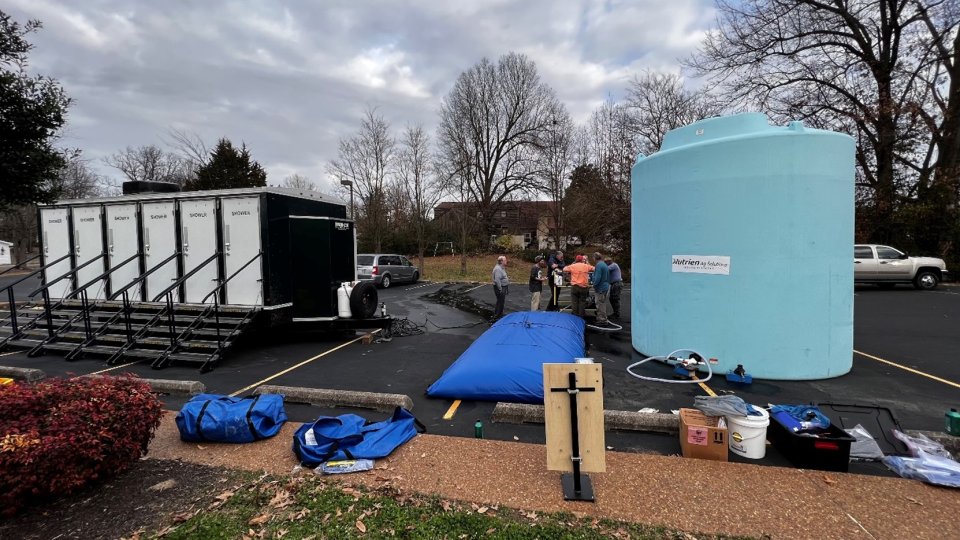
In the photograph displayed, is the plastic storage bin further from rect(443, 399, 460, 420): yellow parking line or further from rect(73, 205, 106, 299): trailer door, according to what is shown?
rect(73, 205, 106, 299): trailer door

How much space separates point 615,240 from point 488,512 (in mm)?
26779

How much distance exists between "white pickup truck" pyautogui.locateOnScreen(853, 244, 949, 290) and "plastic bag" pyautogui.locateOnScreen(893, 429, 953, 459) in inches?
692

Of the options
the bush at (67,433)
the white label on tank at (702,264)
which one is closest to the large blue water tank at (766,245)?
the white label on tank at (702,264)

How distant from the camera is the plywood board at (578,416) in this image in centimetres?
332

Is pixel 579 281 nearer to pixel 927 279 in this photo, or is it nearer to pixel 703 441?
pixel 703 441

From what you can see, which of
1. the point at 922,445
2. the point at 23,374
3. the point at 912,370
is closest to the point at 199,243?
the point at 23,374

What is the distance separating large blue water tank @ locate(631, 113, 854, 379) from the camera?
618 cm

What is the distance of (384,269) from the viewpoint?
20.9 m

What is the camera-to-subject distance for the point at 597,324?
35.5 ft

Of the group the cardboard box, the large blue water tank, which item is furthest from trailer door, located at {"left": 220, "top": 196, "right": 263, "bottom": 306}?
the large blue water tank

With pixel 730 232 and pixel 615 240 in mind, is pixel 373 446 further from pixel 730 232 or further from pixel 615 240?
pixel 615 240

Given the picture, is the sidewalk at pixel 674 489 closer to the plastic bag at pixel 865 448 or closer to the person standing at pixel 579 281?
the plastic bag at pixel 865 448

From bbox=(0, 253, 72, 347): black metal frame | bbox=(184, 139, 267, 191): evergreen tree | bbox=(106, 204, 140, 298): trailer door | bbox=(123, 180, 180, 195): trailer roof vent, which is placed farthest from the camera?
bbox=(184, 139, 267, 191): evergreen tree

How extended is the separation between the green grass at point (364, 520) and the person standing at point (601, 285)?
26.4 feet
